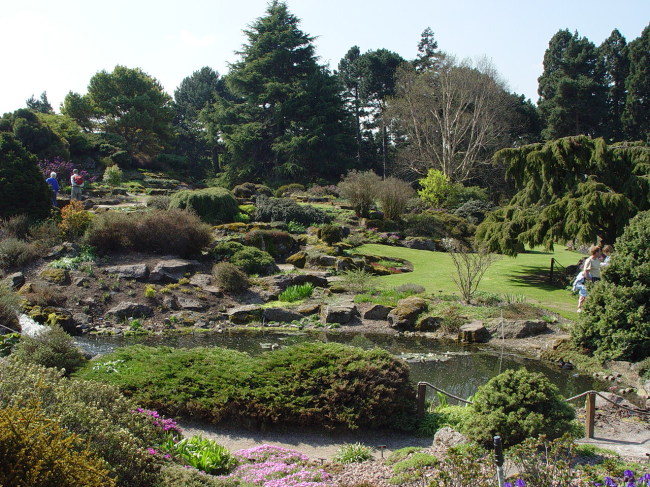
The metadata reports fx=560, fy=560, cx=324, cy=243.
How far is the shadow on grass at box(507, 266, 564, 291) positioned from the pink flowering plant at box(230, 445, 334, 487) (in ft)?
41.8

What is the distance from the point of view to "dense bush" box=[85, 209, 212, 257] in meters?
17.0

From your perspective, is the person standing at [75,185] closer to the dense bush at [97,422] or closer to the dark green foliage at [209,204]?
the dark green foliage at [209,204]

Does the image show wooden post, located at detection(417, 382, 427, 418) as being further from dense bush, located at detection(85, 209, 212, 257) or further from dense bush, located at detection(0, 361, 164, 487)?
dense bush, located at detection(85, 209, 212, 257)

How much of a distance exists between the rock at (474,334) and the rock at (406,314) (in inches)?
50.9

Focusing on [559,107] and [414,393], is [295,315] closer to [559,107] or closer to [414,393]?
[414,393]

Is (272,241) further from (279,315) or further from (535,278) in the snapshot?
(535,278)

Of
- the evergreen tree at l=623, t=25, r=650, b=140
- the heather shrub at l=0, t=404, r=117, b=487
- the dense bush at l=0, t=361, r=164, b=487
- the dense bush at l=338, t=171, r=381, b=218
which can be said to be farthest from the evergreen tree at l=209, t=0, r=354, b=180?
the heather shrub at l=0, t=404, r=117, b=487

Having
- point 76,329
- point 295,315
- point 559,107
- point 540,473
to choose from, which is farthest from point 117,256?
point 559,107

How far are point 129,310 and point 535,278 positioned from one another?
41.1 feet

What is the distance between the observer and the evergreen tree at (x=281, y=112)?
139ft

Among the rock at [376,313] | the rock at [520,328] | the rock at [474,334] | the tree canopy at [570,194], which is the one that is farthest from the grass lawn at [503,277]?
the rock at [474,334]

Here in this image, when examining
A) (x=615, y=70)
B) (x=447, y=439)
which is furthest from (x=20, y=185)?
(x=615, y=70)

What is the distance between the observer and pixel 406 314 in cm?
1362

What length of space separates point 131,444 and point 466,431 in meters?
3.52
